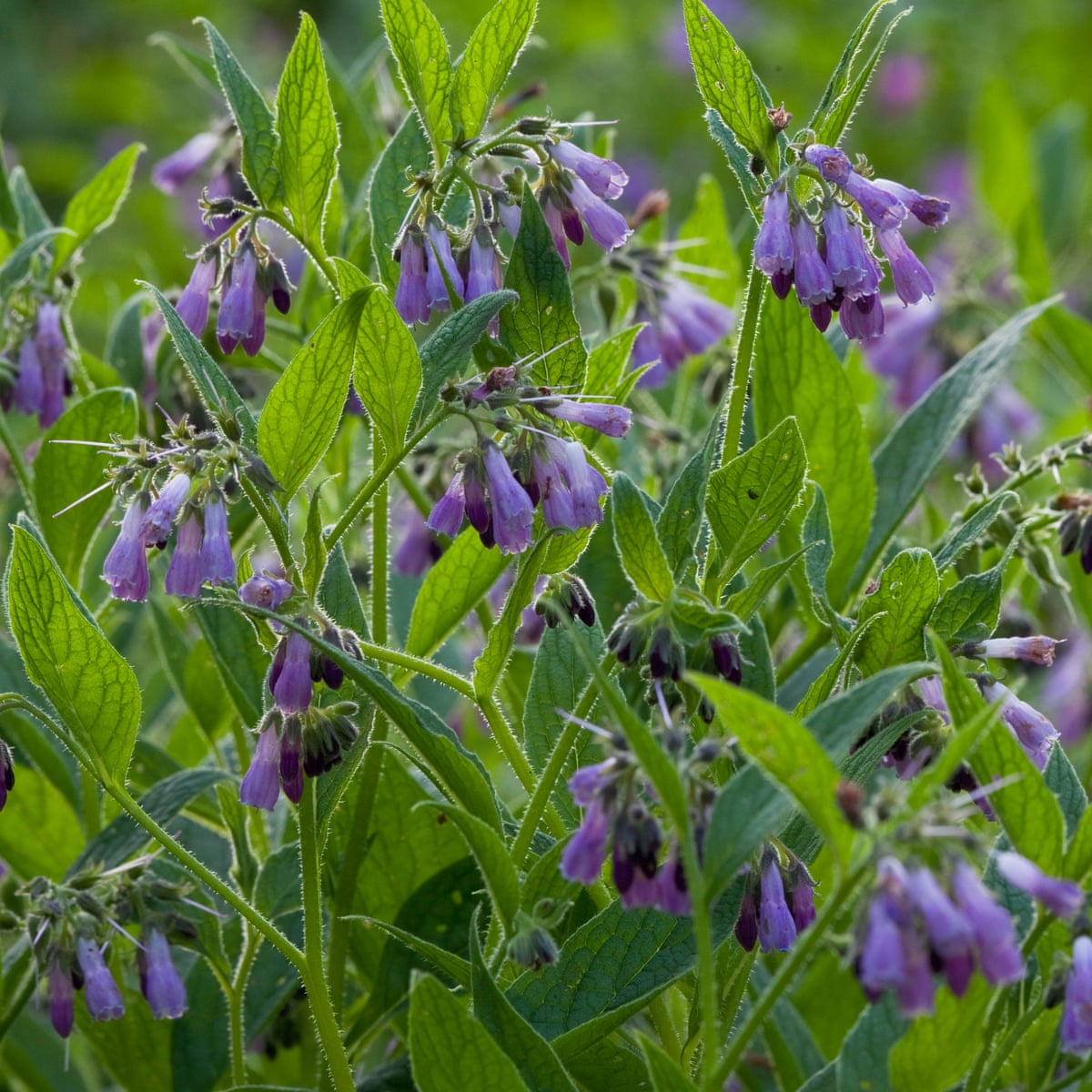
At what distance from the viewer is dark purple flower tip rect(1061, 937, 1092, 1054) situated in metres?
1.25

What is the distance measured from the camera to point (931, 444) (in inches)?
75.3

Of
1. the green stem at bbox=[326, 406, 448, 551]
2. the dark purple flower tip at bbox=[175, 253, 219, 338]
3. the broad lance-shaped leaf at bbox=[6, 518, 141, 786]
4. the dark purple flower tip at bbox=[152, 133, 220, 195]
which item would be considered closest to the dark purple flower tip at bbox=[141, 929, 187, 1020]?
the broad lance-shaped leaf at bbox=[6, 518, 141, 786]

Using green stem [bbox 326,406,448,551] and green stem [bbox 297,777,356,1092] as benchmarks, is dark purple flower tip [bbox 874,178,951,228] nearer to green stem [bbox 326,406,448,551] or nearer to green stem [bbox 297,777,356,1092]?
green stem [bbox 326,406,448,551]

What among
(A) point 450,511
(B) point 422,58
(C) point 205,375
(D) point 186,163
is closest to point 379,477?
(A) point 450,511

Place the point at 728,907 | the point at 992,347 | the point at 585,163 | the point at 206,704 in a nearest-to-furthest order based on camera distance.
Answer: the point at 728,907
the point at 585,163
the point at 992,347
the point at 206,704

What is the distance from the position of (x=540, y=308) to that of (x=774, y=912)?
56 centimetres

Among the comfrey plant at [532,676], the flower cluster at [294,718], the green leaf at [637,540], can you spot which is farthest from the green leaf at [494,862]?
the green leaf at [637,540]

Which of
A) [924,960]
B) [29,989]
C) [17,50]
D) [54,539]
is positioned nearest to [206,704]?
[54,539]

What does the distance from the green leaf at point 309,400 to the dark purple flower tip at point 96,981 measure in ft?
1.66

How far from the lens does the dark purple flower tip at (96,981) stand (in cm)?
157

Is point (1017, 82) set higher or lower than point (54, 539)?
higher

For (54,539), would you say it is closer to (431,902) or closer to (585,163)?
(431,902)

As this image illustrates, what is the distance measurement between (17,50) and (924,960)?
7.52 m

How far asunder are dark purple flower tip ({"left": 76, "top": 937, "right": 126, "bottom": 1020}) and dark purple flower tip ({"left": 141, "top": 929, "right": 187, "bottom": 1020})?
8cm
